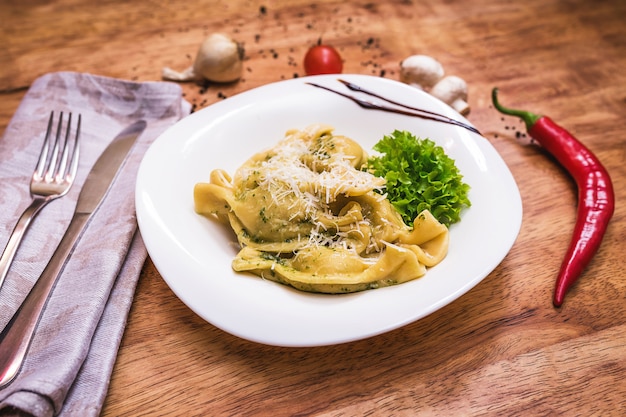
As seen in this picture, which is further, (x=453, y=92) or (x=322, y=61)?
(x=322, y=61)

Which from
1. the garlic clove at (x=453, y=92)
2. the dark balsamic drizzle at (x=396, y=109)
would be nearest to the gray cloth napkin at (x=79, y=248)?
the dark balsamic drizzle at (x=396, y=109)

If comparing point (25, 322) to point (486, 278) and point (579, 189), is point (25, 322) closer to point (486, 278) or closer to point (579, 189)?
point (486, 278)

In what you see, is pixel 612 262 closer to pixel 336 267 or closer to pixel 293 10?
pixel 336 267

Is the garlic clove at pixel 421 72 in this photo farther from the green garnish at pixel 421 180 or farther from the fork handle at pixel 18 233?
the fork handle at pixel 18 233

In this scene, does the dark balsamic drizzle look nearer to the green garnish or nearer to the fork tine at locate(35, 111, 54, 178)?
the green garnish

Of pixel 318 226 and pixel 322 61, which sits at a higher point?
pixel 322 61

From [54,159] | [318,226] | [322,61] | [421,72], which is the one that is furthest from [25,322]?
[421,72]

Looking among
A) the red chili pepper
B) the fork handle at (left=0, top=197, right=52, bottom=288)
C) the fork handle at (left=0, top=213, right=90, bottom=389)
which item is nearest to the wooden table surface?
the red chili pepper

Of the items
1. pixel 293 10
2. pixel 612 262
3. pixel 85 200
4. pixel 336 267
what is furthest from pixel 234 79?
pixel 612 262
